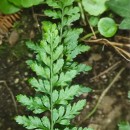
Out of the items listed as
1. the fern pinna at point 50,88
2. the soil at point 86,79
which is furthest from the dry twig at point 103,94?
the fern pinna at point 50,88

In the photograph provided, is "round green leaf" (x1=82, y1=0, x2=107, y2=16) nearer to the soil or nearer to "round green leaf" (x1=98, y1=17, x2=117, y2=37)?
"round green leaf" (x1=98, y1=17, x2=117, y2=37)

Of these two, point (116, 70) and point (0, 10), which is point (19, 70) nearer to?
point (0, 10)

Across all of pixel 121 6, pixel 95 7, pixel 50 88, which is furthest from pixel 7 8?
pixel 50 88

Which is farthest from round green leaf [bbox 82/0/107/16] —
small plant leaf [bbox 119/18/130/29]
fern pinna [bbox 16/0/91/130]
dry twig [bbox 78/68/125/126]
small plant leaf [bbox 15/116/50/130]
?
small plant leaf [bbox 15/116/50/130]

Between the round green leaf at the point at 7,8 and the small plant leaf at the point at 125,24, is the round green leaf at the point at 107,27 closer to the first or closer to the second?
the small plant leaf at the point at 125,24

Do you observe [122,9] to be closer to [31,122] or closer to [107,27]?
[107,27]
